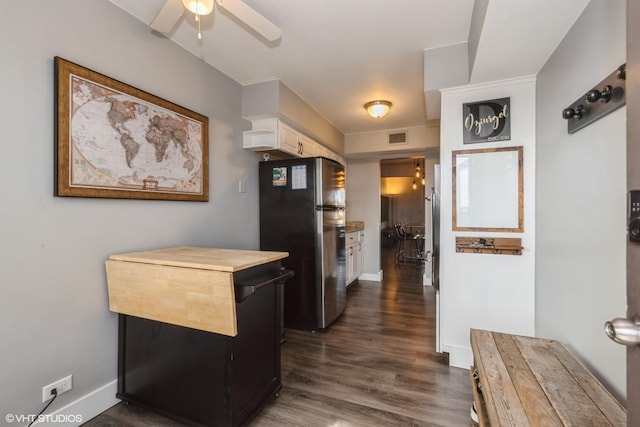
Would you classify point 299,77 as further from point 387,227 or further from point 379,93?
point 387,227

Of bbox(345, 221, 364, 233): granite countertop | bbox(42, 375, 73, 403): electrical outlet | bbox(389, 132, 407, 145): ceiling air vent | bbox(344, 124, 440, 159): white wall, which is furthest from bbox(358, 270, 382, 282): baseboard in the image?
bbox(42, 375, 73, 403): electrical outlet

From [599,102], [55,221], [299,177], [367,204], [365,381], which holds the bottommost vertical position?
[365,381]

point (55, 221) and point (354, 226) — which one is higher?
point (55, 221)

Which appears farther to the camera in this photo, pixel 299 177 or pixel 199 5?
pixel 299 177

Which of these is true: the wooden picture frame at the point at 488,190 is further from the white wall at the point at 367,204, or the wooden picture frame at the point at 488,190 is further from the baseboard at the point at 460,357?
the white wall at the point at 367,204

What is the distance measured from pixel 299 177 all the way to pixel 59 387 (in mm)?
2284

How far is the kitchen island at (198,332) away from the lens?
1.47 metres

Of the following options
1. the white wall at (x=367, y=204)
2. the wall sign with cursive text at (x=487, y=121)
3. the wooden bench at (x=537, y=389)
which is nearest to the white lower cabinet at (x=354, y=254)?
the white wall at (x=367, y=204)

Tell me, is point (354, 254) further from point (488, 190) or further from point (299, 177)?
point (488, 190)

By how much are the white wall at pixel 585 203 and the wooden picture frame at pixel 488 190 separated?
20 cm

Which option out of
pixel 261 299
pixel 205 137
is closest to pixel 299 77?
pixel 205 137

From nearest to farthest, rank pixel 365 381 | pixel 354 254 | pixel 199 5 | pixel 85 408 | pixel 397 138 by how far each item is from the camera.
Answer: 1. pixel 199 5
2. pixel 85 408
3. pixel 365 381
4. pixel 397 138
5. pixel 354 254

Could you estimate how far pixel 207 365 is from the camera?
1.55 meters

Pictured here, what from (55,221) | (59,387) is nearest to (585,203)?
Answer: (55,221)
